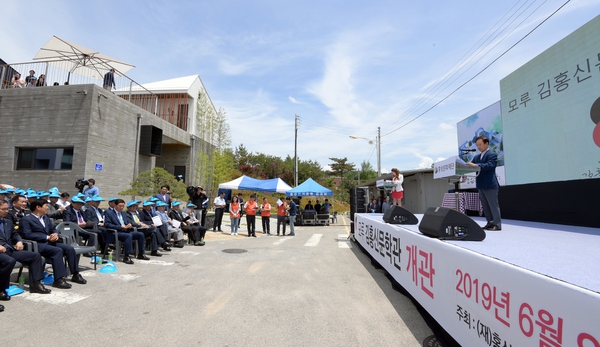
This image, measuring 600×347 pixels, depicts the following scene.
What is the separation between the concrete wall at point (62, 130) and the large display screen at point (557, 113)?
18.0m

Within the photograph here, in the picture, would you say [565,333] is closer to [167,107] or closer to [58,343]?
[58,343]

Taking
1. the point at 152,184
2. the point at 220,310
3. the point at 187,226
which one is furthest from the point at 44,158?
the point at 220,310

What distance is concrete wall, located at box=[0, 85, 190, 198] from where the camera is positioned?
13.6 metres

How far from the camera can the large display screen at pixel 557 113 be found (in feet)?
29.0

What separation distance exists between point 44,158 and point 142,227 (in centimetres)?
988

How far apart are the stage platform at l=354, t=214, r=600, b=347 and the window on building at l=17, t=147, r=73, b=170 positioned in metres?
15.7

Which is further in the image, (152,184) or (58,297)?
(152,184)

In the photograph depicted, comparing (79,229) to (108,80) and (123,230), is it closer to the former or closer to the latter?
(123,230)

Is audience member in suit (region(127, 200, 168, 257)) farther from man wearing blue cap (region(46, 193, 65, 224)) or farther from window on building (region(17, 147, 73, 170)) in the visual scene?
window on building (region(17, 147, 73, 170))

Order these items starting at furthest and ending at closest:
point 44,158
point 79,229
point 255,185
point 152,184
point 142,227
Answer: point 255,185
point 44,158
point 152,184
point 142,227
point 79,229

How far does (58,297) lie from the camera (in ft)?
15.1

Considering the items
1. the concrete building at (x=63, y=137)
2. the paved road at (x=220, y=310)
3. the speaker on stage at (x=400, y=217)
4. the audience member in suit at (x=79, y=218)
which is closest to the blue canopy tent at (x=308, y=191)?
the concrete building at (x=63, y=137)

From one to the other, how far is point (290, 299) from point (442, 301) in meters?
2.36

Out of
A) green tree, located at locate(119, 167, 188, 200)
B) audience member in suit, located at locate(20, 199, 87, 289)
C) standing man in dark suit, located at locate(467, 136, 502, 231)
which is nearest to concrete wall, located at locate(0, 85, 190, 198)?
green tree, located at locate(119, 167, 188, 200)
